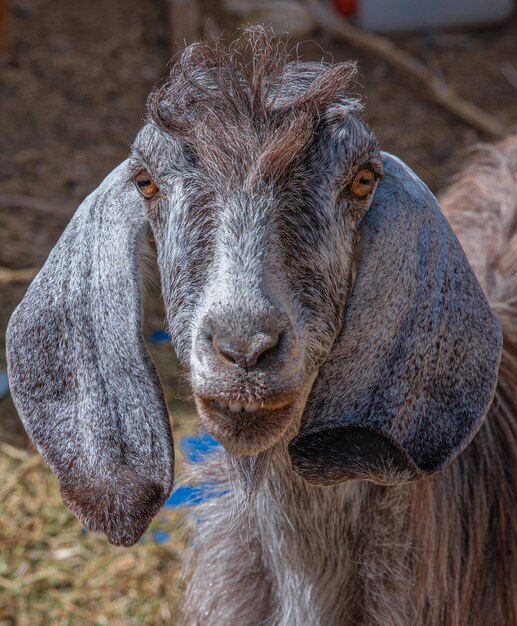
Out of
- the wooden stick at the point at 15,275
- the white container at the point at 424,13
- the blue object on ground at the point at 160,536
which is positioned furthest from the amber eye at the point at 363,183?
the white container at the point at 424,13

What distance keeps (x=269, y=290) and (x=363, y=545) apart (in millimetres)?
962

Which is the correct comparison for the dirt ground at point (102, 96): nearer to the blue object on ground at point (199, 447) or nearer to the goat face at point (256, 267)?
the blue object on ground at point (199, 447)

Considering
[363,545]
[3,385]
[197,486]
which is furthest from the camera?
[3,385]

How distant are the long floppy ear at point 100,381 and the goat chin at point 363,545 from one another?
250 millimetres

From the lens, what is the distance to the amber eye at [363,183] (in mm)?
2385

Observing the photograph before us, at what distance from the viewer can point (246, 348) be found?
6.67 feet

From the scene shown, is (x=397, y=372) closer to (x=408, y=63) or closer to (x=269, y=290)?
(x=269, y=290)

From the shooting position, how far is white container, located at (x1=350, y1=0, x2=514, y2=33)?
834 centimetres

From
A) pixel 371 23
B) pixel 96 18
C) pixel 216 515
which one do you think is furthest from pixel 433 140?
pixel 216 515

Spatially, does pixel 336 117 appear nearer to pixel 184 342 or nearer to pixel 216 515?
→ pixel 184 342

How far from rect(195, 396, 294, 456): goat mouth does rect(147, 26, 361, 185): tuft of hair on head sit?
1.66ft

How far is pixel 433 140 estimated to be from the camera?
711 centimetres

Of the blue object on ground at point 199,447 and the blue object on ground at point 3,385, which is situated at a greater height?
the blue object on ground at point 199,447

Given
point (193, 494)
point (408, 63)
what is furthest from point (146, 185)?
point (408, 63)
